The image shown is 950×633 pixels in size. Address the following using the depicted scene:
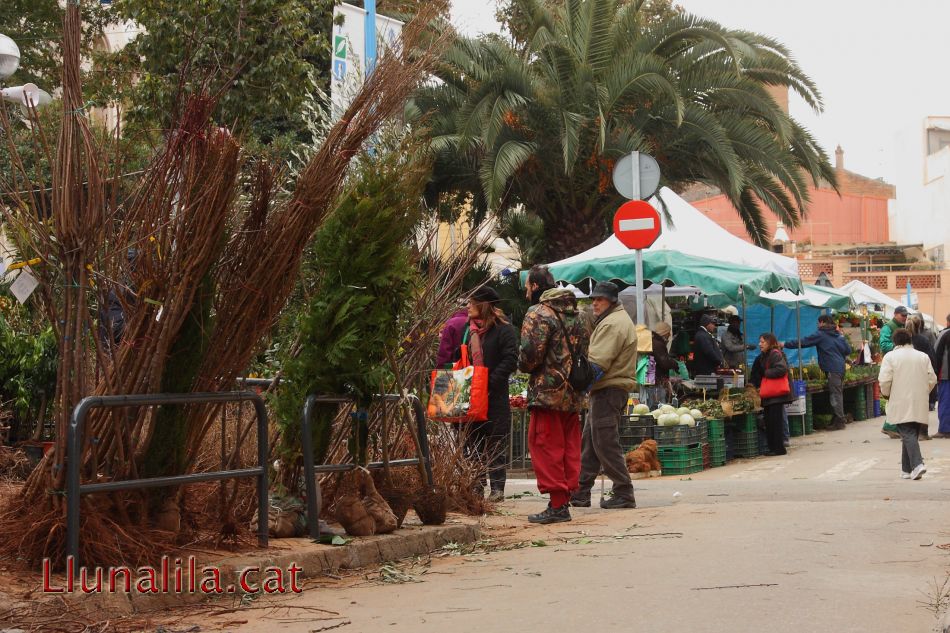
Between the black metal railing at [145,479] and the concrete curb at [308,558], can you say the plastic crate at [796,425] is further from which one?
the black metal railing at [145,479]

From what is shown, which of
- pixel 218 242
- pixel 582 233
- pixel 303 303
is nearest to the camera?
pixel 218 242

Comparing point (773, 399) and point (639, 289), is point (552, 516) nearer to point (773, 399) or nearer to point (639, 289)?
point (639, 289)

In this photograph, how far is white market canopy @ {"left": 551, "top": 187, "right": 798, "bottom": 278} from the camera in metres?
17.3

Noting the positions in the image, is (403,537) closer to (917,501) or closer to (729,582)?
(729,582)

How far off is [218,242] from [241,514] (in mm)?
1628

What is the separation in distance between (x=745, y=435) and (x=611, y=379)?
6.98 metres

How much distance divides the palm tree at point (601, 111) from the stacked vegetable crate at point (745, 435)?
5.27 m

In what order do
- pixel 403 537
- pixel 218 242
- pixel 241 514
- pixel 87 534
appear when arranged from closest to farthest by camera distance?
pixel 87 534 → pixel 218 242 → pixel 241 514 → pixel 403 537

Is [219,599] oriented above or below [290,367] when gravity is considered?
below

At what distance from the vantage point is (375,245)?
6.75 metres

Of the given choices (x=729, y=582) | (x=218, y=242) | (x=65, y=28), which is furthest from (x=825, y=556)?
(x=65, y=28)

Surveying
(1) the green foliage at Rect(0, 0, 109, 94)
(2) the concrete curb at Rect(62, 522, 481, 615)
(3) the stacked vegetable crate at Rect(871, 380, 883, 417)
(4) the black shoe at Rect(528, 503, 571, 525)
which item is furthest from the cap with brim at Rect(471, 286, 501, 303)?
(3) the stacked vegetable crate at Rect(871, 380, 883, 417)

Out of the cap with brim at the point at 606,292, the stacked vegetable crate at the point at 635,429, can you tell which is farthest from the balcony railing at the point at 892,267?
the cap with brim at the point at 606,292

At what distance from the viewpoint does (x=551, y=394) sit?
8945 millimetres
